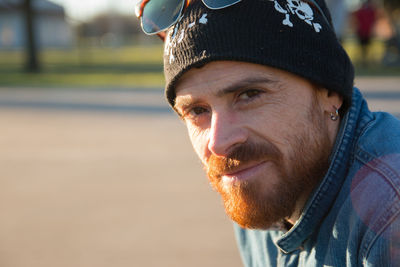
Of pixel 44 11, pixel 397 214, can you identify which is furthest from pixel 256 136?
pixel 44 11

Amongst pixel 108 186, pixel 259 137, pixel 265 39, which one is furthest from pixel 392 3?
pixel 259 137

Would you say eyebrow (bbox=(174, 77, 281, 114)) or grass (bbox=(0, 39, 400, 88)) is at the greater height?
eyebrow (bbox=(174, 77, 281, 114))

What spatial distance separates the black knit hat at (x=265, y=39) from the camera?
1.80 m

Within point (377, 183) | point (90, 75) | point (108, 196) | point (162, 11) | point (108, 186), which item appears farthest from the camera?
point (90, 75)

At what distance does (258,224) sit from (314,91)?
589mm

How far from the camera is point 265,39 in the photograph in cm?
181

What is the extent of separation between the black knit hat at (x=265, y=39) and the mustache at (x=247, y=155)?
318 mm

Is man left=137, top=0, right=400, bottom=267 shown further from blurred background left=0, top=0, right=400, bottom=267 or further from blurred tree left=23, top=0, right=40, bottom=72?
blurred tree left=23, top=0, right=40, bottom=72

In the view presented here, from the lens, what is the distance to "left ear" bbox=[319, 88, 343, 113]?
1914mm

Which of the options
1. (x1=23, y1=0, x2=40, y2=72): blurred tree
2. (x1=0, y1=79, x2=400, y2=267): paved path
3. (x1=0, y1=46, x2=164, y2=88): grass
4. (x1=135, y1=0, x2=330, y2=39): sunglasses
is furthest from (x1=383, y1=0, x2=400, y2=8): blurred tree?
(x1=135, y1=0, x2=330, y2=39): sunglasses

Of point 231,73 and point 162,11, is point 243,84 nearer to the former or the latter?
point 231,73

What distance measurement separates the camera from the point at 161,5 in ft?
6.86

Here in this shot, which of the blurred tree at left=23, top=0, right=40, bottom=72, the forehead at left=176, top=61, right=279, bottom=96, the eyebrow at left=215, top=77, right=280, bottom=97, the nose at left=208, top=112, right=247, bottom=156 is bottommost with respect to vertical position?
the blurred tree at left=23, top=0, right=40, bottom=72

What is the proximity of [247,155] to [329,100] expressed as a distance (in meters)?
0.47
